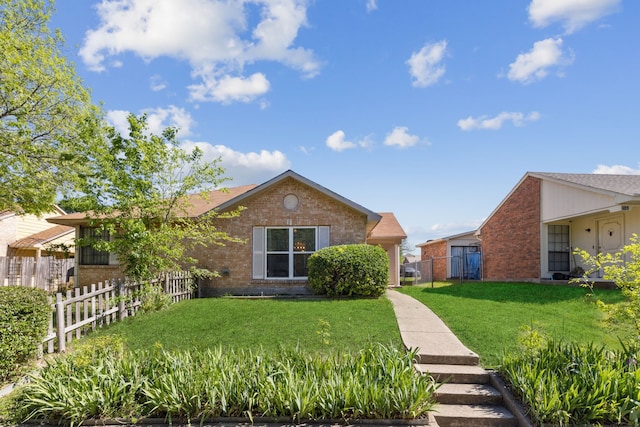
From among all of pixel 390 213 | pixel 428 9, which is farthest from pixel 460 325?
pixel 390 213

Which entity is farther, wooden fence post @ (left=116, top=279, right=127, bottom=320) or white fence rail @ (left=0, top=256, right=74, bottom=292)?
white fence rail @ (left=0, top=256, right=74, bottom=292)

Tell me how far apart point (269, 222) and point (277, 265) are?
167 centimetres

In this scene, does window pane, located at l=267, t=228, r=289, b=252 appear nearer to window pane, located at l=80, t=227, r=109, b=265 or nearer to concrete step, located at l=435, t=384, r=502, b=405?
window pane, located at l=80, t=227, r=109, b=265

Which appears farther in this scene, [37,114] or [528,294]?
[37,114]

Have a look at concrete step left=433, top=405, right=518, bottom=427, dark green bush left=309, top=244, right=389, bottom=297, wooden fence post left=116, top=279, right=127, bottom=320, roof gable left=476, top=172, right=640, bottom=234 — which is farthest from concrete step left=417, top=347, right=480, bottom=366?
roof gable left=476, top=172, right=640, bottom=234

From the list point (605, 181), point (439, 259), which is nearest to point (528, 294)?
point (605, 181)

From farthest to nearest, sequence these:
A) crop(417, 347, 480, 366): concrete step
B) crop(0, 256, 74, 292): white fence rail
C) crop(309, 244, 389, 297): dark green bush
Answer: crop(0, 256, 74, 292): white fence rail < crop(309, 244, 389, 297): dark green bush < crop(417, 347, 480, 366): concrete step

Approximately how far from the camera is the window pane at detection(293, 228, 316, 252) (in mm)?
15195

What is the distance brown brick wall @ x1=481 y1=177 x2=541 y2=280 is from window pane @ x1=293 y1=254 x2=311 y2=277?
1101 cm

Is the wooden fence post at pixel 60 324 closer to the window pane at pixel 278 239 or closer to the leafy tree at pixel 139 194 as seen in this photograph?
the leafy tree at pixel 139 194

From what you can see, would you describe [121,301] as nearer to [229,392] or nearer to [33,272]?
[229,392]

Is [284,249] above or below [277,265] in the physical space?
above

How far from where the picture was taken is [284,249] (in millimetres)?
15266

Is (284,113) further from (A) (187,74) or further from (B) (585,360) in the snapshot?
(B) (585,360)
